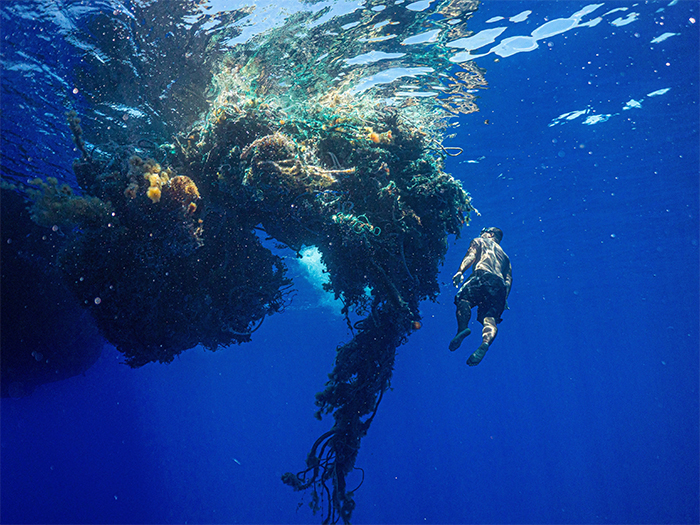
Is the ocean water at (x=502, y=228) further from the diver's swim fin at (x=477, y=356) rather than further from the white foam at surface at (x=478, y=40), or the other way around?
the diver's swim fin at (x=477, y=356)

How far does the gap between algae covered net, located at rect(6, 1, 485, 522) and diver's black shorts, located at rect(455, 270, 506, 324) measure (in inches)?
32.8

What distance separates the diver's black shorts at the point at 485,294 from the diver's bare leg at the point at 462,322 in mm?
101

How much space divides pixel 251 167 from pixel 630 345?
88336 millimetres

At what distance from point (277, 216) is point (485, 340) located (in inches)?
156

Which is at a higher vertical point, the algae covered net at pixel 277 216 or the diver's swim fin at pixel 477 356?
the algae covered net at pixel 277 216

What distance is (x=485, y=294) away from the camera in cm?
602

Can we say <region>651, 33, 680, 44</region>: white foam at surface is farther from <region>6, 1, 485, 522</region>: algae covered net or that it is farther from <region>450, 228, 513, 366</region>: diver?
<region>450, 228, 513, 366</region>: diver

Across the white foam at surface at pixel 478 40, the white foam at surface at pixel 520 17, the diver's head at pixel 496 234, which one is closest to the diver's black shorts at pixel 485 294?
the diver's head at pixel 496 234

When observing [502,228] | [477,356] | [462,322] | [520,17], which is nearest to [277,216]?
[462,322]

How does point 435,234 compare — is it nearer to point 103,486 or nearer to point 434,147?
point 434,147

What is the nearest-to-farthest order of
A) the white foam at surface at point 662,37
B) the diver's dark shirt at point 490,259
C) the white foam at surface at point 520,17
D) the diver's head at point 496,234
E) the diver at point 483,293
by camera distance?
1. the diver at point 483,293
2. the diver's dark shirt at point 490,259
3. the diver's head at point 496,234
4. the white foam at surface at point 520,17
5. the white foam at surface at point 662,37

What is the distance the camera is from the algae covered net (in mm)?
4543

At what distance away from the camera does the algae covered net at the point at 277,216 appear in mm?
4543

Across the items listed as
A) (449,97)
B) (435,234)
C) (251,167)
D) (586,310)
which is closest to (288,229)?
(251,167)
